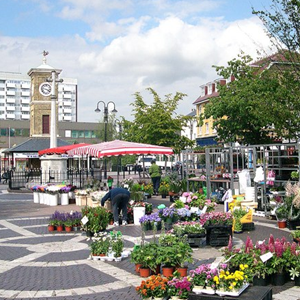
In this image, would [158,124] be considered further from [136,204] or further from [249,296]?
[249,296]

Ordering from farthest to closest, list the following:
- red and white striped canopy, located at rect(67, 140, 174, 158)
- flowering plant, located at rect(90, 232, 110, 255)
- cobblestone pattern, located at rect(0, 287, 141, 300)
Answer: red and white striped canopy, located at rect(67, 140, 174, 158) < flowering plant, located at rect(90, 232, 110, 255) < cobblestone pattern, located at rect(0, 287, 141, 300)

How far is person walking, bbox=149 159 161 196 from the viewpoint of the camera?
976 inches

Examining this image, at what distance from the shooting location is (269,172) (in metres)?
16.6

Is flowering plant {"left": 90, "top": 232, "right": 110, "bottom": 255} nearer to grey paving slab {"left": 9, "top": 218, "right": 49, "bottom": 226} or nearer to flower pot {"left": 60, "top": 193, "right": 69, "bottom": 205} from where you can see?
grey paving slab {"left": 9, "top": 218, "right": 49, "bottom": 226}

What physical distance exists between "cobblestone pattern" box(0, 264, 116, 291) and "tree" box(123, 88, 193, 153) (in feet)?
82.4

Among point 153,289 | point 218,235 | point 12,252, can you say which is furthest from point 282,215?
point 153,289

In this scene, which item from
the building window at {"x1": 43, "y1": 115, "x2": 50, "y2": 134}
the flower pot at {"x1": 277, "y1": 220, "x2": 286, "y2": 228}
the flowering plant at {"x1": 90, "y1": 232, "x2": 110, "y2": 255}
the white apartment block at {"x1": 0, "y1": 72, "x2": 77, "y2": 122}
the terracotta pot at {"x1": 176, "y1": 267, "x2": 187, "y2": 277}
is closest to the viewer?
the terracotta pot at {"x1": 176, "y1": 267, "x2": 187, "y2": 277}

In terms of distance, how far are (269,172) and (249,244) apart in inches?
353

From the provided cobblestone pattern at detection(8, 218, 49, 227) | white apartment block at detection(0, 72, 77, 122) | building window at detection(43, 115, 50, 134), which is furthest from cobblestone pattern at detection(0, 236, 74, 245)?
white apartment block at detection(0, 72, 77, 122)

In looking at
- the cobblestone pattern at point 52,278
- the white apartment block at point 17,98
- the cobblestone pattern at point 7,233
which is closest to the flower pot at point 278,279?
the cobblestone pattern at point 52,278

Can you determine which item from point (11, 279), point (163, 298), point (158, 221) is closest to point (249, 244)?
point (163, 298)

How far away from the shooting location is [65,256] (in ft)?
34.1

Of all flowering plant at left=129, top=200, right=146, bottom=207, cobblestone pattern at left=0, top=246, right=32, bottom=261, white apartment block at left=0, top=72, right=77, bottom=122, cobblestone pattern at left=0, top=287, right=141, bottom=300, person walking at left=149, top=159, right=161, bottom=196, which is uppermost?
white apartment block at left=0, top=72, right=77, bottom=122

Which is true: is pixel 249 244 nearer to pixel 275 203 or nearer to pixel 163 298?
pixel 163 298
